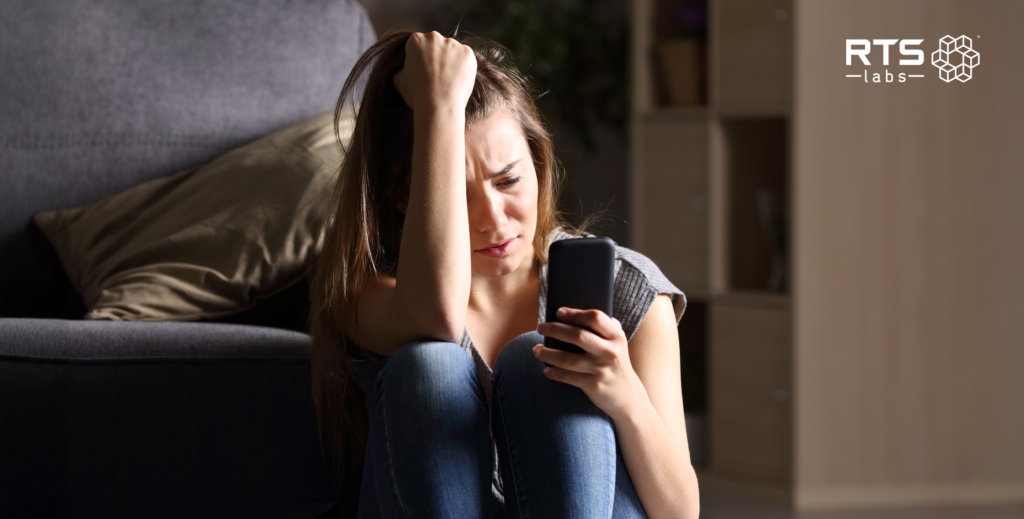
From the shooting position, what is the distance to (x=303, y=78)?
1.43 meters

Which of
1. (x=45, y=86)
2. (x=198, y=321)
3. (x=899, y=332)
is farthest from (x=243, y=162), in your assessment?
(x=899, y=332)

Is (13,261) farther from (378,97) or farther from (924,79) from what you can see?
(924,79)

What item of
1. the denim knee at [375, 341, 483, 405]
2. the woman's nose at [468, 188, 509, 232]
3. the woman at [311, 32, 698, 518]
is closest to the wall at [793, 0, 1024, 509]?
the woman at [311, 32, 698, 518]

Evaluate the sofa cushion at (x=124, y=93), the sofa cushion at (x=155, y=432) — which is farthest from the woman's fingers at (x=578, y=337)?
the sofa cushion at (x=124, y=93)

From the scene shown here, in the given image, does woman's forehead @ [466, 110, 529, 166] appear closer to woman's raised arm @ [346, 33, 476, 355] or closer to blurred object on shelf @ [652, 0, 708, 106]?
woman's raised arm @ [346, 33, 476, 355]

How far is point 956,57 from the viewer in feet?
6.22

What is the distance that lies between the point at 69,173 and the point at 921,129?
175cm

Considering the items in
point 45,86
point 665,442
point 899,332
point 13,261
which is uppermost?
point 45,86

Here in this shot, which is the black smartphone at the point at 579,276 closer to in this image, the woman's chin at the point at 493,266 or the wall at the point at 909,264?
the woman's chin at the point at 493,266

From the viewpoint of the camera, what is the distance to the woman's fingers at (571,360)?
0.73 meters

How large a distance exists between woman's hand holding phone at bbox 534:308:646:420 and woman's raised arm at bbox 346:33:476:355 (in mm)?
126

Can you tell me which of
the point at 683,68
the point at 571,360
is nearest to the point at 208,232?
the point at 571,360

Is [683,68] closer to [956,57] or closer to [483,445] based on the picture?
[956,57]

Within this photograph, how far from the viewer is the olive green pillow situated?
1.10 m
